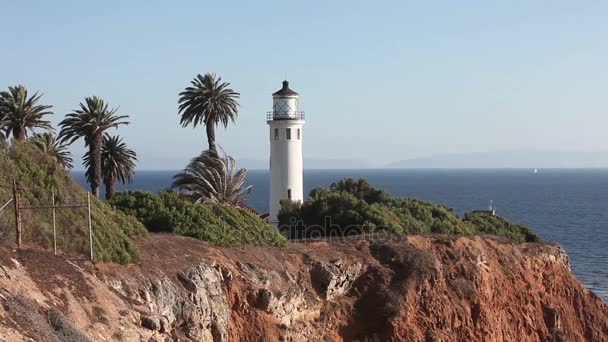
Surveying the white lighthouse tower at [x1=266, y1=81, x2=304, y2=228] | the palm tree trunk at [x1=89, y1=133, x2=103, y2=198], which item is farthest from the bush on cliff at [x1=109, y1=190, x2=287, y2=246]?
the white lighthouse tower at [x1=266, y1=81, x2=304, y2=228]

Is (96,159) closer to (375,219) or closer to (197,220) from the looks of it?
(197,220)

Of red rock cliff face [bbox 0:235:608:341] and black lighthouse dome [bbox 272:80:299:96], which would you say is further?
black lighthouse dome [bbox 272:80:299:96]

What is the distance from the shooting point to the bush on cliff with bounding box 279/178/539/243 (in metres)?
39.1

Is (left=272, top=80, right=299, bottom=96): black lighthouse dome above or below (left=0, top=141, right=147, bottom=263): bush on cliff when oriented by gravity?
above

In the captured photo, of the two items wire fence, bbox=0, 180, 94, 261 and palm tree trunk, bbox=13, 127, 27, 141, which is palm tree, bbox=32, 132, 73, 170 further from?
wire fence, bbox=0, 180, 94, 261

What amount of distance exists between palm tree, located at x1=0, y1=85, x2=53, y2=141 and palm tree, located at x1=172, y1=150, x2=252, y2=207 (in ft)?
28.9

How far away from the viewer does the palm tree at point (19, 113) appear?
37.2 m

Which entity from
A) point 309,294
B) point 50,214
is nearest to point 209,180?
point 309,294

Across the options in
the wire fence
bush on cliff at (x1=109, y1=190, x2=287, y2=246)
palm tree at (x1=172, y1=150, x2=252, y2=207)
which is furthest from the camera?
palm tree at (x1=172, y1=150, x2=252, y2=207)

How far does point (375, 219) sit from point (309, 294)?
1161cm

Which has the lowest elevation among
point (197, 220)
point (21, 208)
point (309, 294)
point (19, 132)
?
point (309, 294)

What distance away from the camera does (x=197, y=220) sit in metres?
29.1

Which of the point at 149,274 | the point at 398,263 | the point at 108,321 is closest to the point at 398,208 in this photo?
the point at 398,263

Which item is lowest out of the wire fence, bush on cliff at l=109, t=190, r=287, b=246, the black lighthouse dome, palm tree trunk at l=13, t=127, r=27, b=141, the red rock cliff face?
the red rock cliff face
